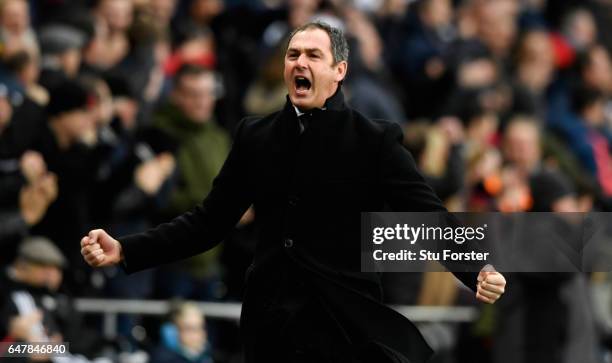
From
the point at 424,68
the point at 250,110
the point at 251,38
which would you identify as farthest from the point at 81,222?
the point at 424,68

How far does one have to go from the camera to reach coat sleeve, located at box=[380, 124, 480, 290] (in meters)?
6.77

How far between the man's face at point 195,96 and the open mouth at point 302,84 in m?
4.51

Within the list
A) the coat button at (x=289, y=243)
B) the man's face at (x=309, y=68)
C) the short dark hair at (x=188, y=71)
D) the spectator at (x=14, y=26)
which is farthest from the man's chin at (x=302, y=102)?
the short dark hair at (x=188, y=71)

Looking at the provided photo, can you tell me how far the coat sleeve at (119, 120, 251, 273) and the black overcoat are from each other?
0.11m

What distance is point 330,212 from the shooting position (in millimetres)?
6855

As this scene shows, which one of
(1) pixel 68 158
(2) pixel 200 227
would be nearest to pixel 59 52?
(1) pixel 68 158

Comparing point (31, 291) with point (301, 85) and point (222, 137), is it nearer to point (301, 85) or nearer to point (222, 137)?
point (222, 137)

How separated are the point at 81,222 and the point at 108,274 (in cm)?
61

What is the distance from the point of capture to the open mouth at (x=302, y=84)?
6.87 meters

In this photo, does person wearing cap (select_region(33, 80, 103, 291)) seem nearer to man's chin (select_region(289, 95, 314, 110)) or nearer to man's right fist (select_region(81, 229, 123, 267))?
man's right fist (select_region(81, 229, 123, 267))

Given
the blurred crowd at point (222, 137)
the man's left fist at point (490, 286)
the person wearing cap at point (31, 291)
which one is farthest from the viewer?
the blurred crowd at point (222, 137)

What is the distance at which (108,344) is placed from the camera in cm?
1021

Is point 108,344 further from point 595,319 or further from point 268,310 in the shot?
point 595,319

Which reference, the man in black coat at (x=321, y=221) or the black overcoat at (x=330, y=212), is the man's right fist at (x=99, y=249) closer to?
the man in black coat at (x=321, y=221)
